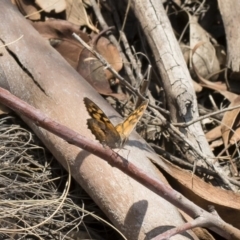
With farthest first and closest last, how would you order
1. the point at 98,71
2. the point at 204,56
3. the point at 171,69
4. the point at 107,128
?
the point at 204,56
the point at 98,71
the point at 171,69
the point at 107,128

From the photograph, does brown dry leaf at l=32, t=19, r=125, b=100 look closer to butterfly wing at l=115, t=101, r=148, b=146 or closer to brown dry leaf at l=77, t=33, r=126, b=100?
brown dry leaf at l=77, t=33, r=126, b=100

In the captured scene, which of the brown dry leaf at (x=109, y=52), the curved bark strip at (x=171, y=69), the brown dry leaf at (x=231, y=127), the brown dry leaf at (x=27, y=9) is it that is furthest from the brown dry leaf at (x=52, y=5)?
the brown dry leaf at (x=231, y=127)

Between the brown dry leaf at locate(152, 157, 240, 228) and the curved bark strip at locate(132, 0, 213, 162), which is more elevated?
the curved bark strip at locate(132, 0, 213, 162)

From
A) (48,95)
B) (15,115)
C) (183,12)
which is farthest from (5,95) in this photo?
(183,12)

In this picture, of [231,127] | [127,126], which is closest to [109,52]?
[231,127]

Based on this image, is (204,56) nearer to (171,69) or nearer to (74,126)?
(171,69)

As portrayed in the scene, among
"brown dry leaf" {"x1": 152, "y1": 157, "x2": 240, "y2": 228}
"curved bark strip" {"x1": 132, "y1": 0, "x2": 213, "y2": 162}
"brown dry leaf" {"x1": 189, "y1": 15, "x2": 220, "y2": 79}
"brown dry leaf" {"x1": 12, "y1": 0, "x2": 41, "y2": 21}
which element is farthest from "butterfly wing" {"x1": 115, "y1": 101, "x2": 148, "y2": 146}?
"brown dry leaf" {"x1": 12, "y1": 0, "x2": 41, "y2": 21}

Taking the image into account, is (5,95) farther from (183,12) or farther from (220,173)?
(183,12)
